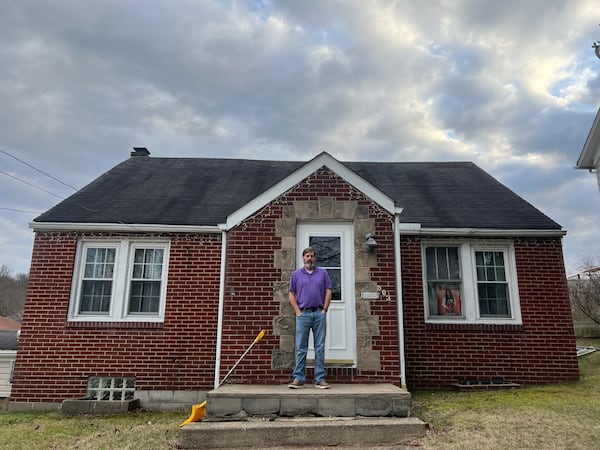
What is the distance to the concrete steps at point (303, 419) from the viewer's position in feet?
13.6

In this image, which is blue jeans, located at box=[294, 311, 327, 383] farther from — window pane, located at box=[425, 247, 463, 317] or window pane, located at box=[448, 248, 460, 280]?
window pane, located at box=[448, 248, 460, 280]

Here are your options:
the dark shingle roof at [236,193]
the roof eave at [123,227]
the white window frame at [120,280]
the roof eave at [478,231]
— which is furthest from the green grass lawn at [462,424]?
the roof eave at [123,227]

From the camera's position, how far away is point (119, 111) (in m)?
15.8

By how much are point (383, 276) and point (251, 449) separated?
126 inches

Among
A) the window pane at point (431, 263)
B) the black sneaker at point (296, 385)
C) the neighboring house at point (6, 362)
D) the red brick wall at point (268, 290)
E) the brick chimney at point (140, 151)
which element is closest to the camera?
the black sneaker at point (296, 385)

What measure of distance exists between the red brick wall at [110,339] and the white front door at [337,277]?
208 cm

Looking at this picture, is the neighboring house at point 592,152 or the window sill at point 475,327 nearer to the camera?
the window sill at point 475,327

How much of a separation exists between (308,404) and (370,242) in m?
2.61

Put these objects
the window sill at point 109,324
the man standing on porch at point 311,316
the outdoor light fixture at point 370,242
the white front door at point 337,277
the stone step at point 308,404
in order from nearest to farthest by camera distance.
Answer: the stone step at point 308,404 < the man standing on porch at point 311,316 < the white front door at point 337,277 < the outdoor light fixture at point 370,242 < the window sill at point 109,324

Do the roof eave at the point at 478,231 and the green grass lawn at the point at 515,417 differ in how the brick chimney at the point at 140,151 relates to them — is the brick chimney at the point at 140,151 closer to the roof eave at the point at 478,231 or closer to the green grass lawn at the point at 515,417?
the roof eave at the point at 478,231

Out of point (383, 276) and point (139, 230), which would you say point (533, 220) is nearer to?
point (383, 276)

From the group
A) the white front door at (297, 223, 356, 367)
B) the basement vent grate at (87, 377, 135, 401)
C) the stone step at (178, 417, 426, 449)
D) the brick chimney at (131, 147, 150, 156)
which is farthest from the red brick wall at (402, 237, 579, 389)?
the brick chimney at (131, 147, 150, 156)

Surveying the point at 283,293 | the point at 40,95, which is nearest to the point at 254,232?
the point at 283,293

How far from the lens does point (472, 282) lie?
7.48 metres
